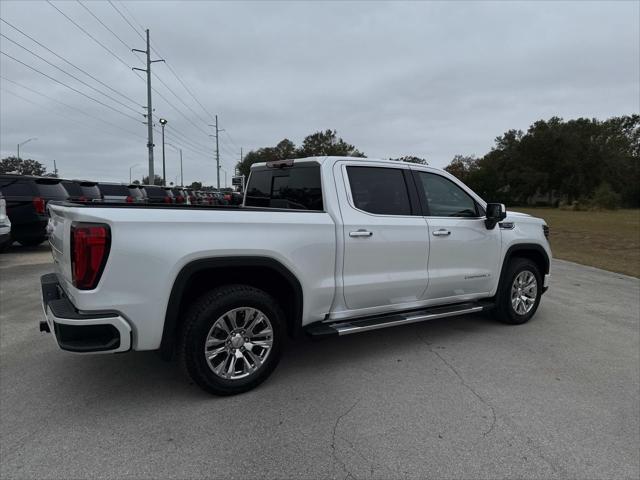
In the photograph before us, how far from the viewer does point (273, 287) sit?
147 inches

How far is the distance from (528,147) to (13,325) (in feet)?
268

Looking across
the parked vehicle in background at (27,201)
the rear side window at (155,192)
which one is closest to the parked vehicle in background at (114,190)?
the rear side window at (155,192)

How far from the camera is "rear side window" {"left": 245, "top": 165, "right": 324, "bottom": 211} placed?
13.2 feet

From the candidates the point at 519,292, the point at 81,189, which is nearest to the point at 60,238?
the point at 519,292

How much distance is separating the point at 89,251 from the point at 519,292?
181 inches

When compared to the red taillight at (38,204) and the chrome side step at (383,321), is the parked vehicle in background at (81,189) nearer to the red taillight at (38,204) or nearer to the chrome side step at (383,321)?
the red taillight at (38,204)

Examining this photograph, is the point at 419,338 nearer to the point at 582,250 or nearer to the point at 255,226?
the point at 255,226

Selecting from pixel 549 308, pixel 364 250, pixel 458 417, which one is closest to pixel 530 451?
pixel 458 417

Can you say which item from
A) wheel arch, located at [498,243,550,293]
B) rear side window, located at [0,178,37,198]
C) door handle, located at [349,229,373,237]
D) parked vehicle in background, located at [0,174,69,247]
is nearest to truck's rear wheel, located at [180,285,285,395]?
door handle, located at [349,229,373,237]

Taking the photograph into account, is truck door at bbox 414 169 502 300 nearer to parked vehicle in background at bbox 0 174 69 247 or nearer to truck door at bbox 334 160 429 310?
truck door at bbox 334 160 429 310

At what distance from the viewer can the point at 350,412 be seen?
10.5 feet

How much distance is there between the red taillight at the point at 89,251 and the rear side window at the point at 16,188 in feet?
30.8

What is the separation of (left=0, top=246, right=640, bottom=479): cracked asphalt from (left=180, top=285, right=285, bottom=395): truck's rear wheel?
0.56ft

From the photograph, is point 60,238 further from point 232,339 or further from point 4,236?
point 4,236
